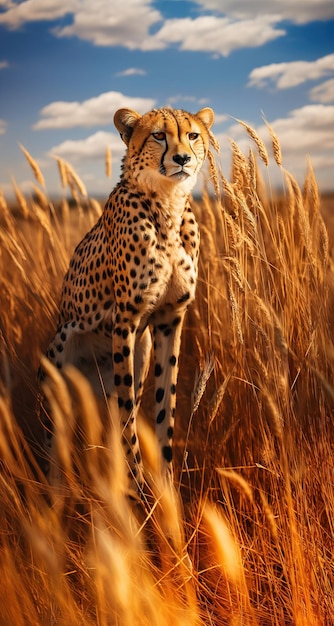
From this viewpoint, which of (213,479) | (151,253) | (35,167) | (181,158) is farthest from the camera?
(35,167)

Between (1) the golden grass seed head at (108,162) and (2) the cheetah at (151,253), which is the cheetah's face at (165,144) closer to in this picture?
(2) the cheetah at (151,253)

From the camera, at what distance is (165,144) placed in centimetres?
204

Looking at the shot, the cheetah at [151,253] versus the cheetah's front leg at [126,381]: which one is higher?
the cheetah at [151,253]

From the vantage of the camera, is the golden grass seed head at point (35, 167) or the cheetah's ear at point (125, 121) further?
the golden grass seed head at point (35, 167)

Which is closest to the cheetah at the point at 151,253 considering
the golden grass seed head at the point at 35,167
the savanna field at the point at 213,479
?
the savanna field at the point at 213,479

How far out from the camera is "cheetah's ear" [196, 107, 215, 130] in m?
2.21

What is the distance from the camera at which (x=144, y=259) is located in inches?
83.9

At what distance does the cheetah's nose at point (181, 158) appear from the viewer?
1993mm

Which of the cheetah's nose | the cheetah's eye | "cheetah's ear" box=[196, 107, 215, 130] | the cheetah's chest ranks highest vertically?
"cheetah's ear" box=[196, 107, 215, 130]

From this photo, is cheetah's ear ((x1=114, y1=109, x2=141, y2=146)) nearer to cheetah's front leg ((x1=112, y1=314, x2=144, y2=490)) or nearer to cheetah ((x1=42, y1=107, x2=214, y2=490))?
cheetah ((x1=42, y1=107, x2=214, y2=490))

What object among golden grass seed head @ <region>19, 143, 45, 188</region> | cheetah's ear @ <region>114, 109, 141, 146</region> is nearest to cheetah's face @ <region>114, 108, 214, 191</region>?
cheetah's ear @ <region>114, 109, 141, 146</region>

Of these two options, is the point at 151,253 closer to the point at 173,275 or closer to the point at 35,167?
the point at 173,275

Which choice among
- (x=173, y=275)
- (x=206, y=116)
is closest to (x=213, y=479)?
(x=173, y=275)

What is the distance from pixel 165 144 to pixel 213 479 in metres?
1.06
